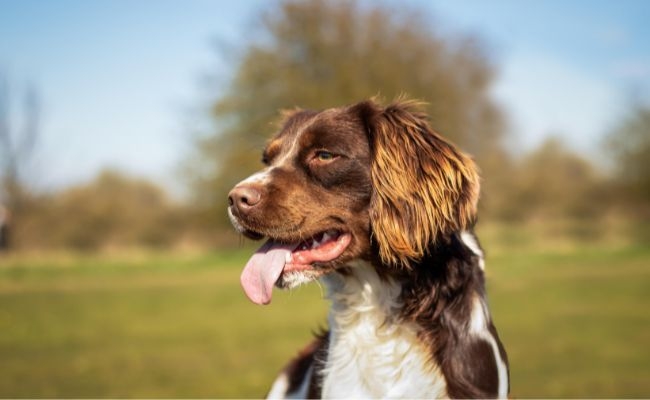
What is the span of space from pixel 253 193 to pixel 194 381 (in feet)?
21.4

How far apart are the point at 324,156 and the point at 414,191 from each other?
505 mm

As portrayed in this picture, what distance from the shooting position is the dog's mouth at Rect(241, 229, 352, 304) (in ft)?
12.8

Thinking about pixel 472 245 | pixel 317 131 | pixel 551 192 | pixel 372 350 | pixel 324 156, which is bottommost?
pixel 372 350

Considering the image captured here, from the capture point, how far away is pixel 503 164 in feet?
136

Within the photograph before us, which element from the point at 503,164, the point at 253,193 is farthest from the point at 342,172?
the point at 503,164

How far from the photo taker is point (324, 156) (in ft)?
13.2

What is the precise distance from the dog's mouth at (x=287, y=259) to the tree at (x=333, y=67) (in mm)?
30818

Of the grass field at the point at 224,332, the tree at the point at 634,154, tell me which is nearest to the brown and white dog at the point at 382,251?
the grass field at the point at 224,332

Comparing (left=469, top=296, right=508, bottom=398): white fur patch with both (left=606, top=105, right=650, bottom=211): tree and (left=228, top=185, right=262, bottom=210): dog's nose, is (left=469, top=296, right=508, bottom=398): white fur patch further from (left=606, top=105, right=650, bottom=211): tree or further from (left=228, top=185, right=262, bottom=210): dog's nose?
(left=606, top=105, right=650, bottom=211): tree

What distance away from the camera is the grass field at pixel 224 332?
9.66 metres

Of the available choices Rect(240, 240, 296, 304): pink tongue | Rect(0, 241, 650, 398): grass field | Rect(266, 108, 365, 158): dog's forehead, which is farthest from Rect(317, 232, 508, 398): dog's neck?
Rect(0, 241, 650, 398): grass field

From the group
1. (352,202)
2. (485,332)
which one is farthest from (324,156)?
(485,332)

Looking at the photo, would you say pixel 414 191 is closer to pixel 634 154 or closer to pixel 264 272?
pixel 264 272

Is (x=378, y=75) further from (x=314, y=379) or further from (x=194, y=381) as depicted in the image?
(x=314, y=379)
